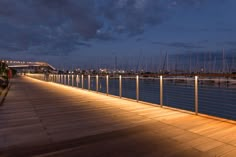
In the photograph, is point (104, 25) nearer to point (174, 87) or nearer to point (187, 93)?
point (187, 93)

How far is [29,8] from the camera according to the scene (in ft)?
64.8

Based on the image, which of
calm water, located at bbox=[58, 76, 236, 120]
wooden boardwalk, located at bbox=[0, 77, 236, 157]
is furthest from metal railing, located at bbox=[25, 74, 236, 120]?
wooden boardwalk, located at bbox=[0, 77, 236, 157]

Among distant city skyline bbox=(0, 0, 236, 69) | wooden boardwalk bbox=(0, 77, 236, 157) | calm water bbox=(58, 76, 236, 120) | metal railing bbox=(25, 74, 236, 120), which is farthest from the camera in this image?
distant city skyline bbox=(0, 0, 236, 69)

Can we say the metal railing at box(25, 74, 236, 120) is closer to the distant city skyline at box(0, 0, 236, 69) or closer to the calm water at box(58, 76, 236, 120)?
the calm water at box(58, 76, 236, 120)

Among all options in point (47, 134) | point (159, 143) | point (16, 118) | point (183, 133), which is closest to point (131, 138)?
point (159, 143)

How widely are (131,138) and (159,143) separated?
339mm

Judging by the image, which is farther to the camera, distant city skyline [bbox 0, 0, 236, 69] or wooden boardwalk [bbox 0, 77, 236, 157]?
distant city skyline [bbox 0, 0, 236, 69]

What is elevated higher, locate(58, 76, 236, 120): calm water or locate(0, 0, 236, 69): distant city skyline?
locate(0, 0, 236, 69): distant city skyline

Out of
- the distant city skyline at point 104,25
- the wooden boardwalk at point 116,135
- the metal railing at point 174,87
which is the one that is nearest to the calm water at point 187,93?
the metal railing at point 174,87

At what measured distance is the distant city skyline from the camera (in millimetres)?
20047

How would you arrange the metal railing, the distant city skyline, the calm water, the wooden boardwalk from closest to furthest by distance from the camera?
the wooden boardwalk
the metal railing
the calm water
the distant city skyline

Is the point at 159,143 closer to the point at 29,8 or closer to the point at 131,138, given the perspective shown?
the point at 131,138

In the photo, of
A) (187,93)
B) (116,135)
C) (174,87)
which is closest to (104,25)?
(187,93)

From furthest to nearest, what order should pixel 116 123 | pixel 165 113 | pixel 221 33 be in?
pixel 221 33 < pixel 165 113 < pixel 116 123
